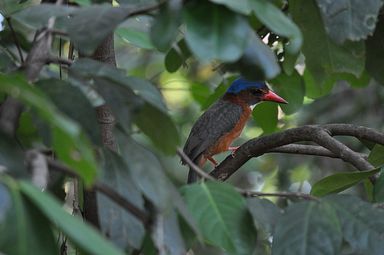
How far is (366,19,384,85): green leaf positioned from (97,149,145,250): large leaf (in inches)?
40.5

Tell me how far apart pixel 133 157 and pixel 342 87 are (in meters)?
4.05

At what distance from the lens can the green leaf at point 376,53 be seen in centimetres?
221

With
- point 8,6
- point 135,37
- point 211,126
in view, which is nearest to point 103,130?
point 135,37

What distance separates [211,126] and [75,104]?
2846 mm

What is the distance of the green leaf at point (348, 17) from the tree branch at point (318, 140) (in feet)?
1.49

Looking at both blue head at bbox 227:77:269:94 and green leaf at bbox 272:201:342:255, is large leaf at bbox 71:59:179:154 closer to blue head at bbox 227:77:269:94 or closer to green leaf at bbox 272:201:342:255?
green leaf at bbox 272:201:342:255

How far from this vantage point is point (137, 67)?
551cm

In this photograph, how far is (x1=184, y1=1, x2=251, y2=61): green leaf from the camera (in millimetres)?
1260

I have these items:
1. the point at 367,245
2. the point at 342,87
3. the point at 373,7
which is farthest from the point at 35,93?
the point at 342,87

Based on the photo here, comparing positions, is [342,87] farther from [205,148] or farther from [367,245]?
[367,245]

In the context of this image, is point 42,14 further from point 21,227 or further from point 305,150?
point 305,150

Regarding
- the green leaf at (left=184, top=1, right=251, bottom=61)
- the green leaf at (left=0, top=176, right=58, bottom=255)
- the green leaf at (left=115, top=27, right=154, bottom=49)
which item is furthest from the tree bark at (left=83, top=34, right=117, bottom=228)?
the green leaf at (left=0, top=176, right=58, bottom=255)

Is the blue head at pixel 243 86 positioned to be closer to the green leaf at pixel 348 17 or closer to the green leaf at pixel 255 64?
the green leaf at pixel 348 17

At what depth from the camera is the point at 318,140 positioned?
2311 mm
